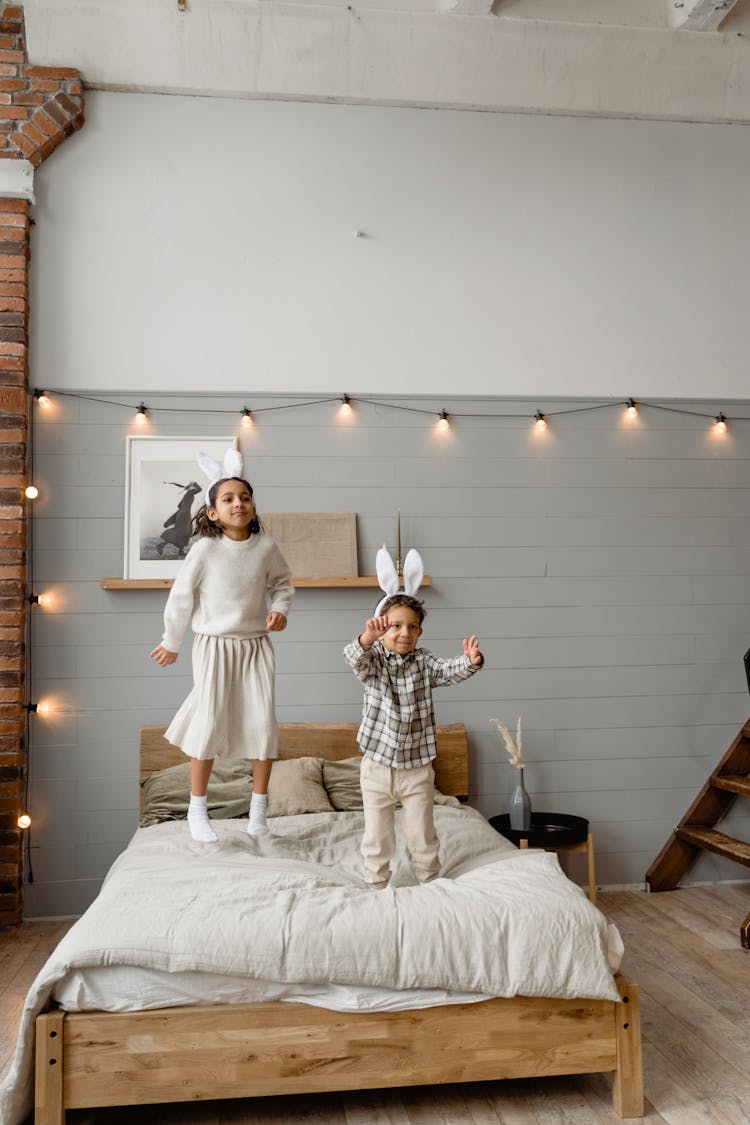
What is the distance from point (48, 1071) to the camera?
232cm

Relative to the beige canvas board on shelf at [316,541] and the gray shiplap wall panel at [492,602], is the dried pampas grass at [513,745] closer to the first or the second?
the gray shiplap wall panel at [492,602]

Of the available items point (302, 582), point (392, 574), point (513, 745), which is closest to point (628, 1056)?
point (392, 574)

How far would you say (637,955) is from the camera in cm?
364

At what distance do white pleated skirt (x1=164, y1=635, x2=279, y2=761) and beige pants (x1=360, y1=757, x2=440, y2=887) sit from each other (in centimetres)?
44

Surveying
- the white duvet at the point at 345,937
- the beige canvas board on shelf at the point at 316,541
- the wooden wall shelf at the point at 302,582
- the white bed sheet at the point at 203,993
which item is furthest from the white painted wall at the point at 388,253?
the white bed sheet at the point at 203,993

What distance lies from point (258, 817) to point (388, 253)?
2.86m

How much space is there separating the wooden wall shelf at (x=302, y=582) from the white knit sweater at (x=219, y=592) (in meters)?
1.01

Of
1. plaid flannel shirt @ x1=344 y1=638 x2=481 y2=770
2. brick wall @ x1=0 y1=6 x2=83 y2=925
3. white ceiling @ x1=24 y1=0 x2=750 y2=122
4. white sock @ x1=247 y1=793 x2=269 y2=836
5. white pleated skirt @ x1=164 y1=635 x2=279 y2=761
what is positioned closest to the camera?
plaid flannel shirt @ x1=344 y1=638 x2=481 y2=770

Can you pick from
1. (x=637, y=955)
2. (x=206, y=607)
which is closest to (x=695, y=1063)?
(x=637, y=955)

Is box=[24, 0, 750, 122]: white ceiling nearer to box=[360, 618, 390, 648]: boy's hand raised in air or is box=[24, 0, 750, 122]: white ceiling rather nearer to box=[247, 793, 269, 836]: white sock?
box=[360, 618, 390, 648]: boy's hand raised in air

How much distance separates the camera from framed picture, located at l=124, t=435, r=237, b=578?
4.45 meters

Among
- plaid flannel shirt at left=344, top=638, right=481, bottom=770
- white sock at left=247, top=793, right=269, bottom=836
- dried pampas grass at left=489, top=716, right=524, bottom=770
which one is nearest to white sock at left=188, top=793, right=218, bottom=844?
white sock at left=247, top=793, right=269, bottom=836

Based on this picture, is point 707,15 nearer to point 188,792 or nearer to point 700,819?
point 700,819

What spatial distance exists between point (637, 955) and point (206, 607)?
2.15m
